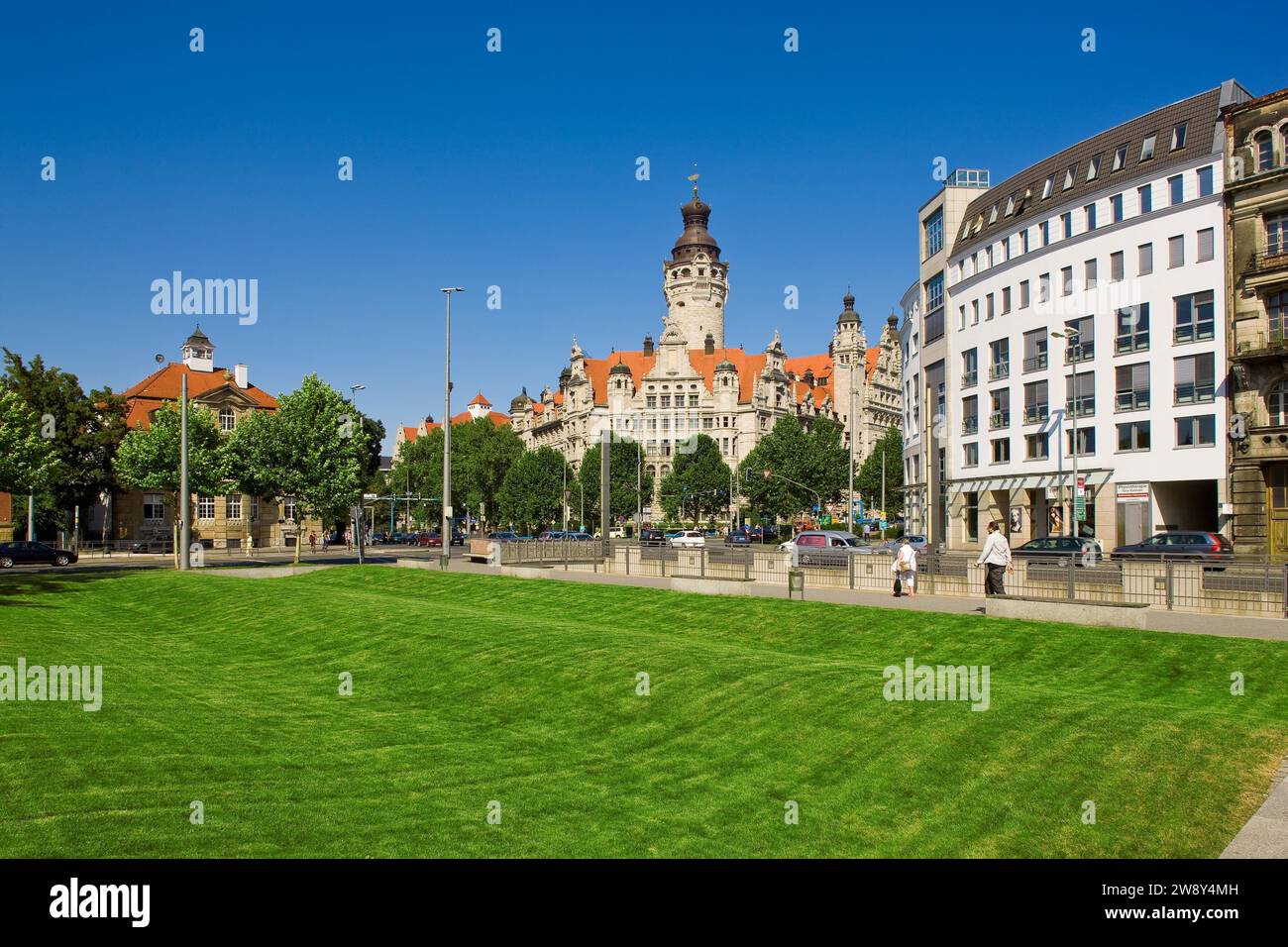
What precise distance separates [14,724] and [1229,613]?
22341 millimetres

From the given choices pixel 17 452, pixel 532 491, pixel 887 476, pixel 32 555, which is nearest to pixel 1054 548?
pixel 17 452

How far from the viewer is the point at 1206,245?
4419cm

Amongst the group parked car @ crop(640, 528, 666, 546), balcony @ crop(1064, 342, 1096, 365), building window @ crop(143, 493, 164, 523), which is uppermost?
balcony @ crop(1064, 342, 1096, 365)

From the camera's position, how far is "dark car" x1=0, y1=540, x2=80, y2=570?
51.2 m

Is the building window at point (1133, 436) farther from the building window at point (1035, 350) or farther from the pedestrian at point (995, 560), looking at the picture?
the pedestrian at point (995, 560)

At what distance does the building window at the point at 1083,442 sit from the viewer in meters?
49.8

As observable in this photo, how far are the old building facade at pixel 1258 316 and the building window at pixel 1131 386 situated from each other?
15.4 ft

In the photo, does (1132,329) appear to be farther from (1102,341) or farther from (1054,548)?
(1054,548)

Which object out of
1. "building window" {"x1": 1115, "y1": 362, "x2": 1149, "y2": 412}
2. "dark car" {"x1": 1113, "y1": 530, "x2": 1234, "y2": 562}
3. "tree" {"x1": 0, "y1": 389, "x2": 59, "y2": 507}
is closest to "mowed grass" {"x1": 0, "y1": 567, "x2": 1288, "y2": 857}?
"dark car" {"x1": 1113, "y1": 530, "x2": 1234, "y2": 562}

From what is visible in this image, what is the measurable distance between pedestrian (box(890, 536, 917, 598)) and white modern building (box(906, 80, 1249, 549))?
20630mm

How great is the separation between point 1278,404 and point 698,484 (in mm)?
69121

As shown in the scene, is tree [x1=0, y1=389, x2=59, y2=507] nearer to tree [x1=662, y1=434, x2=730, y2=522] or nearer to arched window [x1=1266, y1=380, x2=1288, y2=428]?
arched window [x1=1266, y1=380, x2=1288, y2=428]
